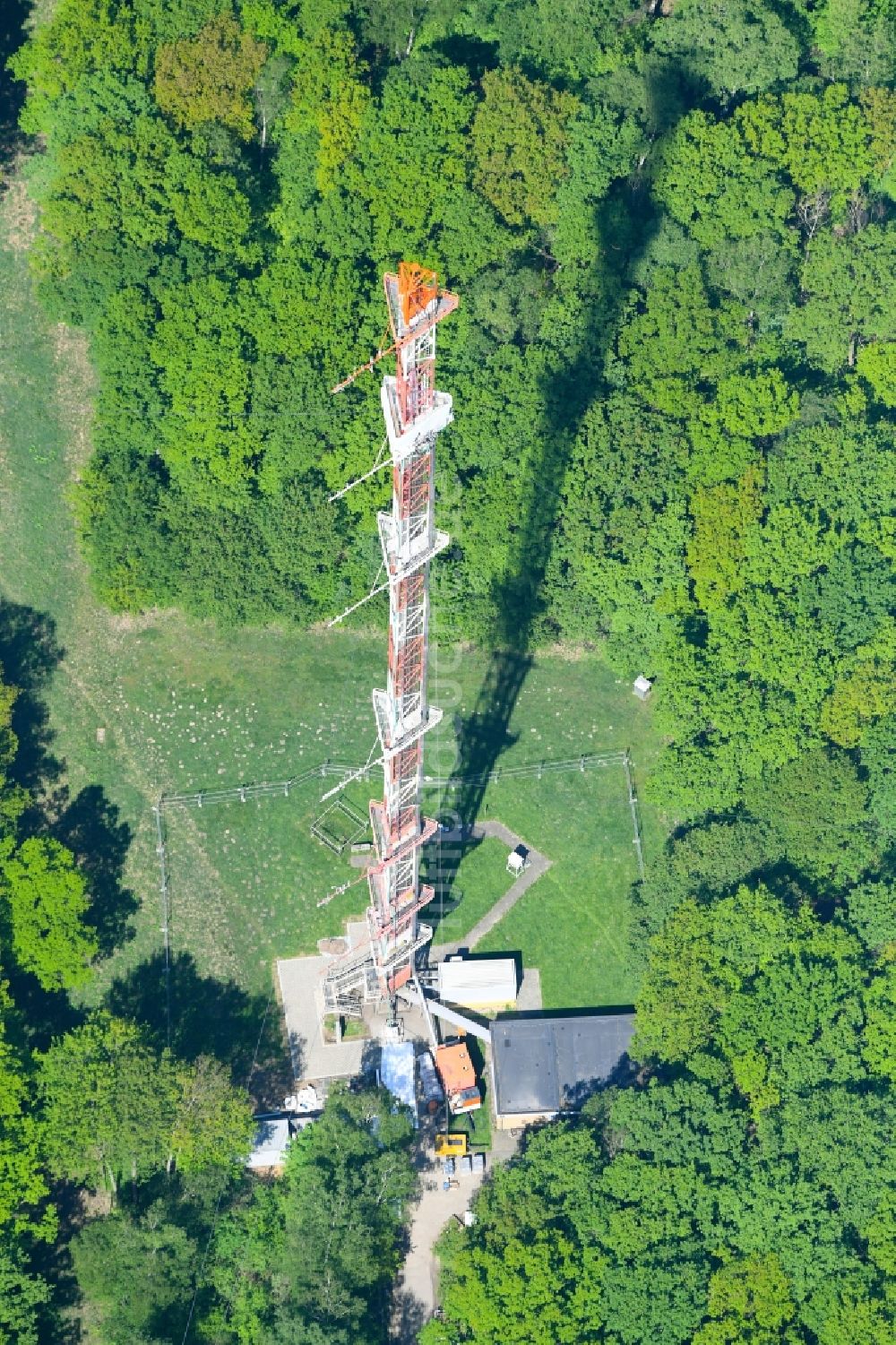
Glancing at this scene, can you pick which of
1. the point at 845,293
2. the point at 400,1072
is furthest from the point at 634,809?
the point at 845,293

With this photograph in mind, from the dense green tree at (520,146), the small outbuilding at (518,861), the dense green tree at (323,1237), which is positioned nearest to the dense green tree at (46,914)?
the dense green tree at (323,1237)

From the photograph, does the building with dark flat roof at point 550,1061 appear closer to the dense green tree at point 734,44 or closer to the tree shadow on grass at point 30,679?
the tree shadow on grass at point 30,679

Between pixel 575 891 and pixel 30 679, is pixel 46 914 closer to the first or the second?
pixel 30 679

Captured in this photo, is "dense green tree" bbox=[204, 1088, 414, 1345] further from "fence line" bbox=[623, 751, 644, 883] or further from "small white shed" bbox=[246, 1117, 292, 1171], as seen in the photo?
"fence line" bbox=[623, 751, 644, 883]

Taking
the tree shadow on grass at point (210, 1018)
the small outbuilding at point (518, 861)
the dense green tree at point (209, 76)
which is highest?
the dense green tree at point (209, 76)

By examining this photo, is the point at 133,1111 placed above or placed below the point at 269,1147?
above

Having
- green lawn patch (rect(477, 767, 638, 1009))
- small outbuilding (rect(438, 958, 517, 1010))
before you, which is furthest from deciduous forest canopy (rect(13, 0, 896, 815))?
small outbuilding (rect(438, 958, 517, 1010))

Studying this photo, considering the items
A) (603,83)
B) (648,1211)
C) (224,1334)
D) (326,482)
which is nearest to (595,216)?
(603,83)
